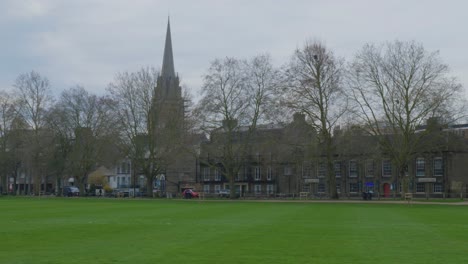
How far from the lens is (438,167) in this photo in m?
86.0

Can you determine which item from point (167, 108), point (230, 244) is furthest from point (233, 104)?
A: point (230, 244)

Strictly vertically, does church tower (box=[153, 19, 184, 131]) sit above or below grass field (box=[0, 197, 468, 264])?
above

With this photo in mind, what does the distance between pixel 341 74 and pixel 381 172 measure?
96.0ft

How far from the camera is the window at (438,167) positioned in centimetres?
8569

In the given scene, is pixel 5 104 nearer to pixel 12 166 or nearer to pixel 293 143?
pixel 12 166

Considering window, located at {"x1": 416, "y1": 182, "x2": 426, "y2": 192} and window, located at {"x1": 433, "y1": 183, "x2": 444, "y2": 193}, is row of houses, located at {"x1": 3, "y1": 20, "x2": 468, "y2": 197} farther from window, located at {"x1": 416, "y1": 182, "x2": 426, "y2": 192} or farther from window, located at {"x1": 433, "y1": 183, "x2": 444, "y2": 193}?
window, located at {"x1": 433, "y1": 183, "x2": 444, "y2": 193}

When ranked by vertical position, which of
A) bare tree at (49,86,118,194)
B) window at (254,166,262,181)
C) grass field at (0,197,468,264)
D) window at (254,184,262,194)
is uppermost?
bare tree at (49,86,118,194)

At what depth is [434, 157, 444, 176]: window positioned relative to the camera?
85.7 meters

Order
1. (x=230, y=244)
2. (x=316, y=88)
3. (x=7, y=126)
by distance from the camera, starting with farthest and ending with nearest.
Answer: (x=7, y=126) → (x=316, y=88) → (x=230, y=244)

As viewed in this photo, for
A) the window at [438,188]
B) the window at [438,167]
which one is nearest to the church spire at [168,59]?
the window at [438,167]

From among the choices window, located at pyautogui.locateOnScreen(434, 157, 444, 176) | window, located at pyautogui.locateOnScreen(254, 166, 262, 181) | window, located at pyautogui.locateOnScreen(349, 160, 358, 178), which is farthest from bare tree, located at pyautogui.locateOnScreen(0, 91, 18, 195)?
window, located at pyautogui.locateOnScreen(434, 157, 444, 176)

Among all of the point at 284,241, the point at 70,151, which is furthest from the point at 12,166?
the point at 284,241

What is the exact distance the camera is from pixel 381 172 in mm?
90250

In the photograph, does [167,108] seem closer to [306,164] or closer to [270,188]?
[306,164]
